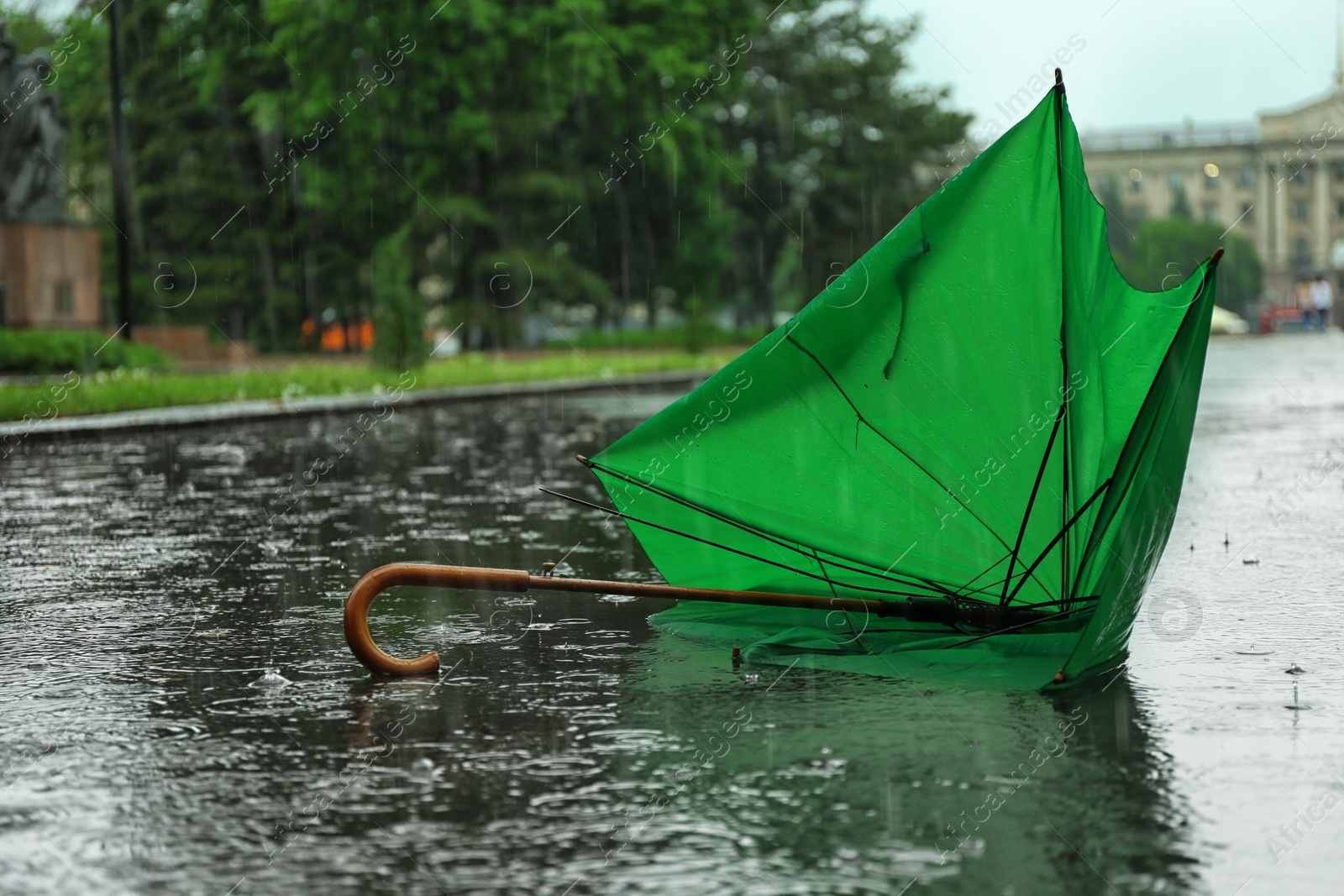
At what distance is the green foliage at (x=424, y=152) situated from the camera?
42031 millimetres

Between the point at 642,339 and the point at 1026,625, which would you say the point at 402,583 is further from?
the point at 642,339

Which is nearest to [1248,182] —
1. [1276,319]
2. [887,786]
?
[1276,319]

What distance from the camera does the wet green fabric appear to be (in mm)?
6406

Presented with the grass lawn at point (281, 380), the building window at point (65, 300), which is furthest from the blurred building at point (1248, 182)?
the building window at point (65, 300)

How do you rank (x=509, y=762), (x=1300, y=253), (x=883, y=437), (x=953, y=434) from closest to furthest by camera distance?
(x=509, y=762) < (x=953, y=434) < (x=883, y=437) < (x=1300, y=253)

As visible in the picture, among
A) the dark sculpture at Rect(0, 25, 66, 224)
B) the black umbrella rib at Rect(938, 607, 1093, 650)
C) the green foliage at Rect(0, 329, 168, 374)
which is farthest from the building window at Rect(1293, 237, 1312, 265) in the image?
the black umbrella rib at Rect(938, 607, 1093, 650)

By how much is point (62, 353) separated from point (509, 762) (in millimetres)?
25002

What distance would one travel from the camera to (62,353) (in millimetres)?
27906

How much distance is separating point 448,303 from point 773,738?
41323mm

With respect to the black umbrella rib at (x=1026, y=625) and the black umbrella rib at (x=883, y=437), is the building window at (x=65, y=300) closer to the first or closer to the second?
the black umbrella rib at (x=883, y=437)

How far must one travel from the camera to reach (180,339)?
40125 mm

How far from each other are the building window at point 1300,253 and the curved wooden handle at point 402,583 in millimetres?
134846

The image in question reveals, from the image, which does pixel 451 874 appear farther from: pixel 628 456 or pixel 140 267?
pixel 140 267

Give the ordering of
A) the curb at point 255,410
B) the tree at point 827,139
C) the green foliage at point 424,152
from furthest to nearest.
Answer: the tree at point 827,139, the green foliage at point 424,152, the curb at point 255,410
